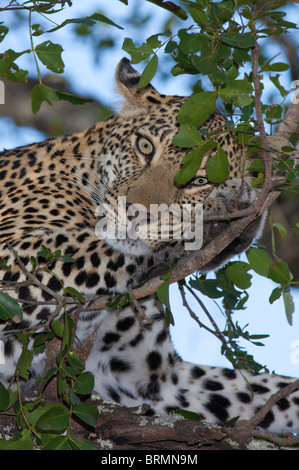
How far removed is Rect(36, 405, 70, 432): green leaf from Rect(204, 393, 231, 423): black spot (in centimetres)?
190

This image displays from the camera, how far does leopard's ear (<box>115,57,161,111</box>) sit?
16.1 ft

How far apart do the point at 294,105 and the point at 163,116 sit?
1.60m

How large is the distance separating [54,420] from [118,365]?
1688 millimetres

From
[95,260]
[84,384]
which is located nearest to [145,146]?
[95,260]

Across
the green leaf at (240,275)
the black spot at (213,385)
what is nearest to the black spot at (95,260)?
the green leaf at (240,275)

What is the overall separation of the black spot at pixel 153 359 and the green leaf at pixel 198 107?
6.48ft

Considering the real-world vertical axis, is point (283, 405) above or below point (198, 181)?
below

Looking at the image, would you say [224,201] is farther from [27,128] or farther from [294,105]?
[27,128]

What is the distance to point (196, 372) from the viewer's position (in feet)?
15.2

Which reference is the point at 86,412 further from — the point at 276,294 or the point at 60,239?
the point at 60,239

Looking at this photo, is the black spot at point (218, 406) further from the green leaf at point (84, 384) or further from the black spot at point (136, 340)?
the green leaf at point (84, 384)

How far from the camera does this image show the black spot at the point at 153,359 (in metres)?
4.45
